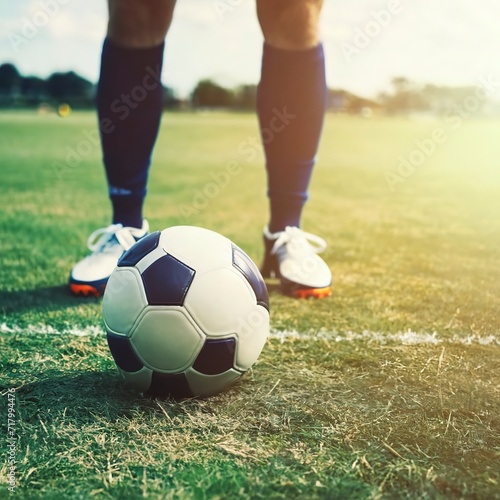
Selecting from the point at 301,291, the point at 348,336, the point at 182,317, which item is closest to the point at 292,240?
the point at 301,291

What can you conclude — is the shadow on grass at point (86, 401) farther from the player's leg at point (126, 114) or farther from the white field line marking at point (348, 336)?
the player's leg at point (126, 114)

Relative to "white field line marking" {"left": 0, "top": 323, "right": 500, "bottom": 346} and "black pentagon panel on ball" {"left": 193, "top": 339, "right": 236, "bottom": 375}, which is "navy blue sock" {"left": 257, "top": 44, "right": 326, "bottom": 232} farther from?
"black pentagon panel on ball" {"left": 193, "top": 339, "right": 236, "bottom": 375}

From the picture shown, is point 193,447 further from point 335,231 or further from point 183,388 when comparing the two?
point 335,231

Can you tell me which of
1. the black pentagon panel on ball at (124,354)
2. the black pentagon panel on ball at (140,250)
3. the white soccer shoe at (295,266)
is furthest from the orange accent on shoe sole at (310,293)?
the black pentagon panel on ball at (124,354)

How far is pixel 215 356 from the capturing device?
5.59 feet

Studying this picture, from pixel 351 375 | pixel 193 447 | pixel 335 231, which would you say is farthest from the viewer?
pixel 335 231

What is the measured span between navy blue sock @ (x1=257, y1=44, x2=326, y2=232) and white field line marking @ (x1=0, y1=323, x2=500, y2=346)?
770mm

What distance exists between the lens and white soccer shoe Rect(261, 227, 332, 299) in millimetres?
2734

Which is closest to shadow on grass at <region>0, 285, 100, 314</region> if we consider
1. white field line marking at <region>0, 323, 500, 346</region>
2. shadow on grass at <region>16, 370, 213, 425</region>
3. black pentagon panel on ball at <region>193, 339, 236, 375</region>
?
white field line marking at <region>0, 323, 500, 346</region>

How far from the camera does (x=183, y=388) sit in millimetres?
1739

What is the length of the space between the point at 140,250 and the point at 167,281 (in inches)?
6.2

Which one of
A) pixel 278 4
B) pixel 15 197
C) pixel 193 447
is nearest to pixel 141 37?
pixel 278 4

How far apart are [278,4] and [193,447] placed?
73.7 inches

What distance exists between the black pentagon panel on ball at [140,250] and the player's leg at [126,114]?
877 millimetres
